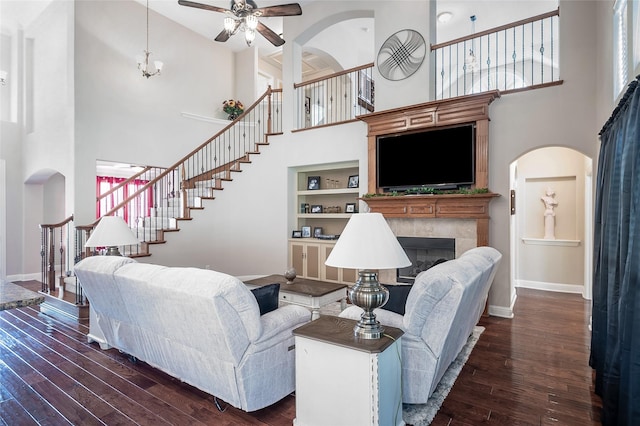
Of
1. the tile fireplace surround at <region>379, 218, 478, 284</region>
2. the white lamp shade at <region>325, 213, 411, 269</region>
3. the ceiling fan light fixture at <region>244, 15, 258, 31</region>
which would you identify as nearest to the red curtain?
the ceiling fan light fixture at <region>244, 15, 258, 31</region>

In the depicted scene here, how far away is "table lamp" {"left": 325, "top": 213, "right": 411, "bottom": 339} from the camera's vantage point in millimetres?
1984

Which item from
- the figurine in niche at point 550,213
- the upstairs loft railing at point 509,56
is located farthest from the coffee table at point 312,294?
the upstairs loft railing at point 509,56

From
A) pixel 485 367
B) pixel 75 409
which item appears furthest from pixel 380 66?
pixel 75 409

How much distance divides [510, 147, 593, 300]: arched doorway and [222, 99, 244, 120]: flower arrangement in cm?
595

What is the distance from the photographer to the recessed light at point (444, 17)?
21.0 ft

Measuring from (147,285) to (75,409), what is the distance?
0.96m

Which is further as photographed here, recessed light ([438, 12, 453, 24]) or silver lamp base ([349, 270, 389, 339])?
recessed light ([438, 12, 453, 24])

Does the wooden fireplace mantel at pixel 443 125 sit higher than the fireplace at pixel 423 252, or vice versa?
the wooden fireplace mantel at pixel 443 125

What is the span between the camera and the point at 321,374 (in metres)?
2.05

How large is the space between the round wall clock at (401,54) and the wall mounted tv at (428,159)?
0.99 m

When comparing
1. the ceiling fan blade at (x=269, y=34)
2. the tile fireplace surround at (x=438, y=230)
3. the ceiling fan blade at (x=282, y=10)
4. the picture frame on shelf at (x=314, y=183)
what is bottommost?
the tile fireplace surround at (x=438, y=230)

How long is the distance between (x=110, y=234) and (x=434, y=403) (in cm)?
340

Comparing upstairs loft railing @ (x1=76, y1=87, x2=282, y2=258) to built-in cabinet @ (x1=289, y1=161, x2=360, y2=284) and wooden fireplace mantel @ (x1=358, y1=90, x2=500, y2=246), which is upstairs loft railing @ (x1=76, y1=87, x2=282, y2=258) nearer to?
built-in cabinet @ (x1=289, y1=161, x2=360, y2=284)

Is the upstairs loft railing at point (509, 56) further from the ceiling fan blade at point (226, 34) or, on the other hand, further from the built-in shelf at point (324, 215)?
the ceiling fan blade at point (226, 34)
